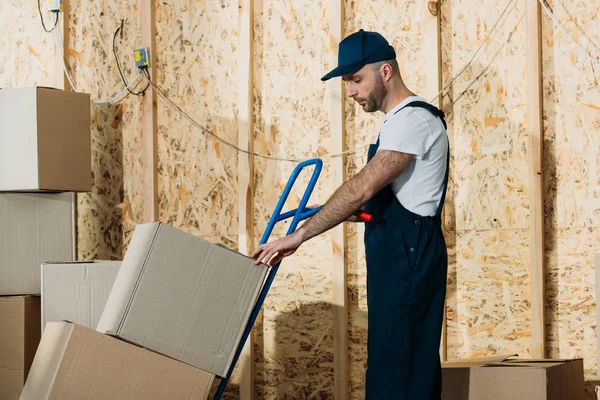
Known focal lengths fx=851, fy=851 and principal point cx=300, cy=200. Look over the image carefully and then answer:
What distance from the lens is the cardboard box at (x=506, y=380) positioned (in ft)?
9.94

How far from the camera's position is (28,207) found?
3809mm

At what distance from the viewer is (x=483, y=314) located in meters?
3.86

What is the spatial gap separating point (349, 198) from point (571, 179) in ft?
4.86

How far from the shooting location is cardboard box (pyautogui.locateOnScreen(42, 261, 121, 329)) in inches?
133

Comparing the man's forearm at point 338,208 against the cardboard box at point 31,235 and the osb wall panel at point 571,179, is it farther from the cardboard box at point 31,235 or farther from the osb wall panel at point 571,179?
the cardboard box at point 31,235

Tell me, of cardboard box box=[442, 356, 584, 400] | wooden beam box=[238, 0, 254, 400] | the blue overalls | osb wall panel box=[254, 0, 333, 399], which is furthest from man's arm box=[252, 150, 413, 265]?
wooden beam box=[238, 0, 254, 400]

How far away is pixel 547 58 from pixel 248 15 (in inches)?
57.9

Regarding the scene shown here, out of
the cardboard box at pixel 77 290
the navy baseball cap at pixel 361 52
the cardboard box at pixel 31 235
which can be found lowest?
the cardboard box at pixel 77 290

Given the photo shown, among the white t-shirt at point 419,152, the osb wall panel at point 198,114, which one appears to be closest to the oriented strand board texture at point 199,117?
the osb wall panel at point 198,114

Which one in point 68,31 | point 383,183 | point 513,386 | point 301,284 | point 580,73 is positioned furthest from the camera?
point 68,31

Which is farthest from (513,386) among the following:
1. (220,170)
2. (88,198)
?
(88,198)

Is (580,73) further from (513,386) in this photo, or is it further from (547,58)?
(513,386)

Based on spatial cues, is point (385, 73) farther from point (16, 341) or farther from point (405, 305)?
point (16, 341)

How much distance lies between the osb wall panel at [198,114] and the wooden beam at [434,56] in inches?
39.5
